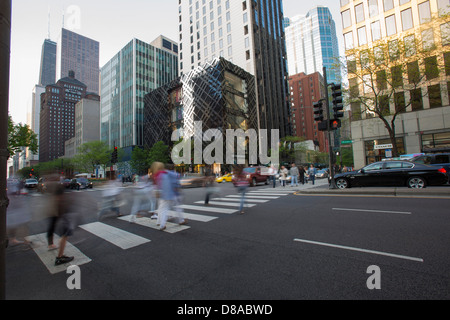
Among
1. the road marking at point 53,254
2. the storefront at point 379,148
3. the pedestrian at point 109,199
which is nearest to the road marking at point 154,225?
the pedestrian at point 109,199

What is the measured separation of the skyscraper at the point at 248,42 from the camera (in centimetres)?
5644

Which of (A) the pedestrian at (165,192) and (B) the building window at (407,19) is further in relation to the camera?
(B) the building window at (407,19)

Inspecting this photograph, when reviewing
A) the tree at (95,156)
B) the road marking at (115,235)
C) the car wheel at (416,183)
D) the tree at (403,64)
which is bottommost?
the road marking at (115,235)

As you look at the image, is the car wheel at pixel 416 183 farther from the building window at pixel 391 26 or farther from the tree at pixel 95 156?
the tree at pixel 95 156

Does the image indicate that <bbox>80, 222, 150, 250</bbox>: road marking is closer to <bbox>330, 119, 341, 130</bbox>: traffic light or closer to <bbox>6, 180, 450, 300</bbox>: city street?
<bbox>6, 180, 450, 300</bbox>: city street

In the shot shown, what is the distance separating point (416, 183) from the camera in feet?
35.9

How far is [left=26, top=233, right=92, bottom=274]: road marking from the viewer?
3739 millimetres

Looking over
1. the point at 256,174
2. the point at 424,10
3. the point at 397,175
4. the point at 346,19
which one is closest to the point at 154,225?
the point at 397,175

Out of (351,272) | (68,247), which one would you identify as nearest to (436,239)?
(351,272)

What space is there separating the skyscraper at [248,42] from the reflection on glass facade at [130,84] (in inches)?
402

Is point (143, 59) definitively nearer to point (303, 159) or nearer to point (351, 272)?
point (303, 159)

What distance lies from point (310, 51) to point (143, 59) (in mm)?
160686

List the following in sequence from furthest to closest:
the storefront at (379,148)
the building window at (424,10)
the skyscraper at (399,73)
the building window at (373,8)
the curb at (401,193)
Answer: the building window at (373,8) → the storefront at (379,148) → the building window at (424,10) → the skyscraper at (399,73) → the curb at (401,193)
